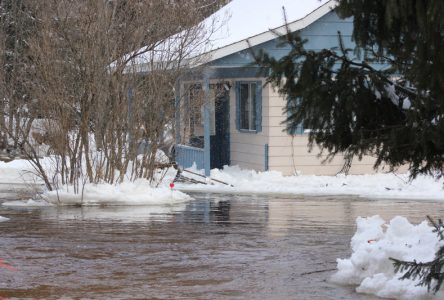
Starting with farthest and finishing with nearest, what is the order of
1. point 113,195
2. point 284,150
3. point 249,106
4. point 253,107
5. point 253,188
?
point 249,106 → point 253,107 → point 284,150 → point 253,188 → point 113,195

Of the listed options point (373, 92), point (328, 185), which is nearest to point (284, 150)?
point (328, 185)

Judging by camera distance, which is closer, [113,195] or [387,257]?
[387,257]

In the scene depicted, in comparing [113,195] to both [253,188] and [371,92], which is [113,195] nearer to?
[253,188]

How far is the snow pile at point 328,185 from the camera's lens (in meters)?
21.6

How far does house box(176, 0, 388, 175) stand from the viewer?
75.5 feet

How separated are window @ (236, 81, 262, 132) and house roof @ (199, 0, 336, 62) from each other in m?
1.53

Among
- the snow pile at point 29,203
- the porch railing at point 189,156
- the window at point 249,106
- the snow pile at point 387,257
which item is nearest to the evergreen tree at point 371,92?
the snow pile at point 387,257

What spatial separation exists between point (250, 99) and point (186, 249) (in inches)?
A: 505

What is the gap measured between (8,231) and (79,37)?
5.37 m

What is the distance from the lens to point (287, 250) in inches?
519

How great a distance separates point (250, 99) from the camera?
25719 mm

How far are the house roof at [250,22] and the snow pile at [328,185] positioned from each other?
→ 333 cm

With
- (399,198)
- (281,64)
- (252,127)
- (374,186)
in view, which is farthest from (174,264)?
(252,127)

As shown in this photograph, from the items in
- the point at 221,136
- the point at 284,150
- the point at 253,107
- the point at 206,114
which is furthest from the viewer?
the point at 221,136
